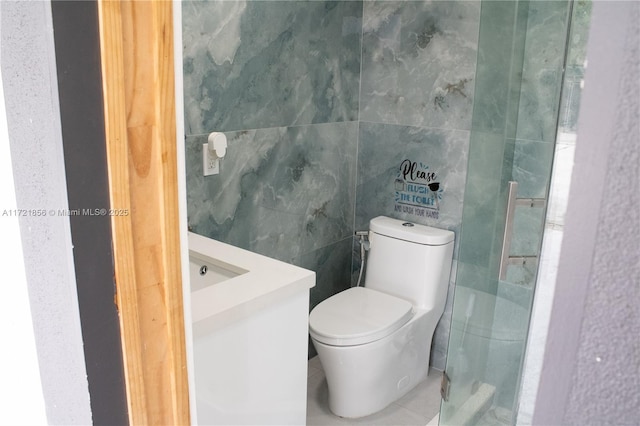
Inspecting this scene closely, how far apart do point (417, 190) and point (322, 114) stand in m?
0.60

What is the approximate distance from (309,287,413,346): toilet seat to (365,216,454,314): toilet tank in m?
0.09

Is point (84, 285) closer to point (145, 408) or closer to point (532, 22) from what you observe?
point (145, 408)

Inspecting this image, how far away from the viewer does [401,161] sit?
106 inches

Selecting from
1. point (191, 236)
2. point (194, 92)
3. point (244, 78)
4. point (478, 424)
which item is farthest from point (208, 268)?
point (478, 424)

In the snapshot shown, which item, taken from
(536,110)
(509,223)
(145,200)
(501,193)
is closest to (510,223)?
(509,223)

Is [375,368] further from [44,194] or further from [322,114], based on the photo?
[44,194]

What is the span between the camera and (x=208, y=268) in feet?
5.67

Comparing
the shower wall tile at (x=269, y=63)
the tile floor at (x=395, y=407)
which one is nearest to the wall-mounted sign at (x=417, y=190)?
the shower wall tile at (x=269, y=63)

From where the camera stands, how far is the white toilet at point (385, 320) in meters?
2.24

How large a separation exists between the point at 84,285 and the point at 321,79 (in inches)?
77.7

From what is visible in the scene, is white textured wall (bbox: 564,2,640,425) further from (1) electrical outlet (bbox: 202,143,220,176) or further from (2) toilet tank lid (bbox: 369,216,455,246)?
(2) toilet tank lid (bbox: 369,216,455,246)

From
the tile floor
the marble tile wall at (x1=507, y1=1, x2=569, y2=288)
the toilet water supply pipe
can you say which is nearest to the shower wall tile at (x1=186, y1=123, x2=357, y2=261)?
the toilet water supply pipe

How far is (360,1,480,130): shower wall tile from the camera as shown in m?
2.41

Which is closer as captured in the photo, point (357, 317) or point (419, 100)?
point (357, 317)
